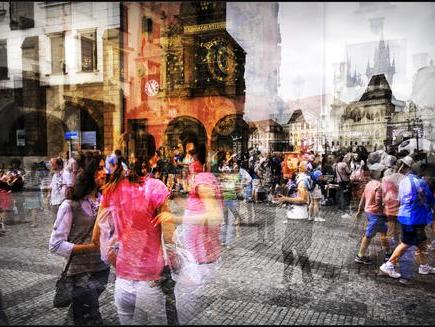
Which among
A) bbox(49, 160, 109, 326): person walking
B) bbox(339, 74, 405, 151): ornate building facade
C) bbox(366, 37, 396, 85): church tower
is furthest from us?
bbox(339, 74, 405, 151): ornate building facade

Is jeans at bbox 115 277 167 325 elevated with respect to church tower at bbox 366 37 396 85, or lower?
lower

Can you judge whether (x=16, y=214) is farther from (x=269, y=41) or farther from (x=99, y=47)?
(x=269, y=41)

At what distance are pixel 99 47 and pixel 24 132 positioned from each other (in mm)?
7035

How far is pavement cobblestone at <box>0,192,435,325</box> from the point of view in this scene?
391 centimetres

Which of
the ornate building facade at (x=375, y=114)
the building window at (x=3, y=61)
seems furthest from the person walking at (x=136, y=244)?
the building window at (x=3, y=61)

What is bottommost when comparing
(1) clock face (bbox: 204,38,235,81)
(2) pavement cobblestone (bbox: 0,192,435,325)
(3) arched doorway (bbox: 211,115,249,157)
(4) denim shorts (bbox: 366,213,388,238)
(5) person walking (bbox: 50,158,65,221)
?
(2) pavement cobblestone (bbox: 0,192,435,325)

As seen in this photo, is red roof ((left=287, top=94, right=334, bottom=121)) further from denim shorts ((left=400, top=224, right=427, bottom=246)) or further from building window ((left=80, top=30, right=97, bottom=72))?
denim shorts ((left=400, top=224, right=427, bottom=246))

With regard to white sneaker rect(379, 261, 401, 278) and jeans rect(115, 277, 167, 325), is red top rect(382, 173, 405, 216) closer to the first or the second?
white sneaker rect(379, 261, 401, 278)

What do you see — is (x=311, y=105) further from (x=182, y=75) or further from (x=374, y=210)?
(x=374, y=210)

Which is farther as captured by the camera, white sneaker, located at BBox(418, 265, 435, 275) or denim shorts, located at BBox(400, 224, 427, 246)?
white sneaker, located at BBox(418, 265, 435, 275)

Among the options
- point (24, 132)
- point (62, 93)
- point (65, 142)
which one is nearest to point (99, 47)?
point (62, 93)

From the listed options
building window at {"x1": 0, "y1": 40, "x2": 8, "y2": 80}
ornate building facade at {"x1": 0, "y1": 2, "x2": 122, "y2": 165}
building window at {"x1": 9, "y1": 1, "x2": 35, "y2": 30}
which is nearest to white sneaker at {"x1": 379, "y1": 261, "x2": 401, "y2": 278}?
ornate building facade at {"x1": 0, "y1": 2, "x2": 122, "y2": 165}

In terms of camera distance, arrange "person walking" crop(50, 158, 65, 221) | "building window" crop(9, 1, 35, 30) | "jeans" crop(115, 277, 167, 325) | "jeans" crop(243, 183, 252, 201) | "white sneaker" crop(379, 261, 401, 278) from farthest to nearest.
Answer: "building window" crop(9, 1, 35, 30)
"jeans" crop(243, 183, 252, 201)
"person walking" crop(50, 158, 65, 221)
"white sneaker" crop(379, 261, 401, 278)
"jeans" crop(115, 277, 167, 325)

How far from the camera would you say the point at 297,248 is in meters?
6.86
